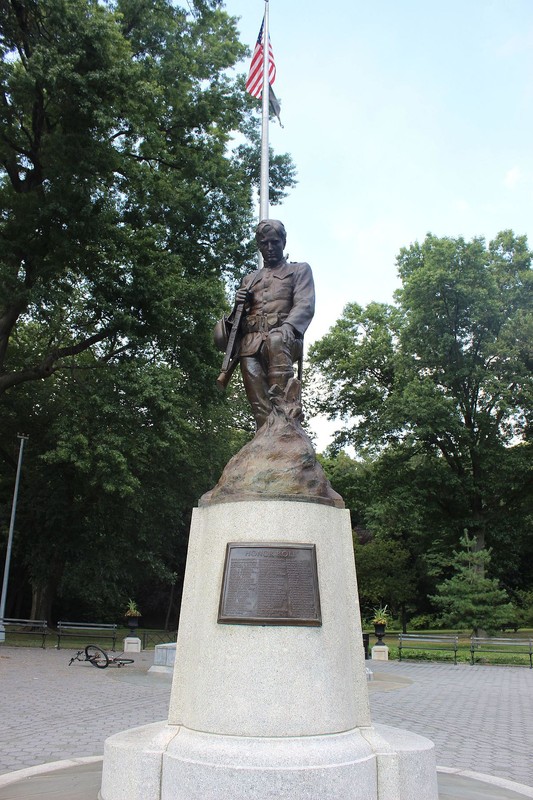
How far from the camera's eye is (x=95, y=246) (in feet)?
60.8

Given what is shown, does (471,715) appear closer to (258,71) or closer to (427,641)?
(427,641)

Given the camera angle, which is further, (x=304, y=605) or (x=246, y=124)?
(x=246, y=124)

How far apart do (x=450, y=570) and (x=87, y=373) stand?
65.2ft

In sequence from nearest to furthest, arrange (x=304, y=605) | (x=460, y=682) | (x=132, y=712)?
(x=304, y=605) → (x=132, y=712) → (x=460, y=682)

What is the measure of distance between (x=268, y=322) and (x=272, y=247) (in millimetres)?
820

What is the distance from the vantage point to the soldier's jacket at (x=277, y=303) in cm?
643

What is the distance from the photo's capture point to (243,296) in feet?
21.7

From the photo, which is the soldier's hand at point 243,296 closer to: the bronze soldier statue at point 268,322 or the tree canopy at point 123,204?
the bronze soldier statue at point 268,322

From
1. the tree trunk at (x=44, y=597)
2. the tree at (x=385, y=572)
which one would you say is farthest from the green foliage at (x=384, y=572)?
the tree trunk at (x=44, y=597)

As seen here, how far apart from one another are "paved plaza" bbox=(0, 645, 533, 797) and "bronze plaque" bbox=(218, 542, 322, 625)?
2860 millimetres

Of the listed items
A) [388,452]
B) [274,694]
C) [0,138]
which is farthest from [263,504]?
[388,452]

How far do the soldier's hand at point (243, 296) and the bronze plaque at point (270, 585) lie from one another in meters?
2.52

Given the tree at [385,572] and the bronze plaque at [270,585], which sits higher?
the tree at [385,572]

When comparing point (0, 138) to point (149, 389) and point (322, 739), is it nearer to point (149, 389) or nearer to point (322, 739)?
point (149, 389)
